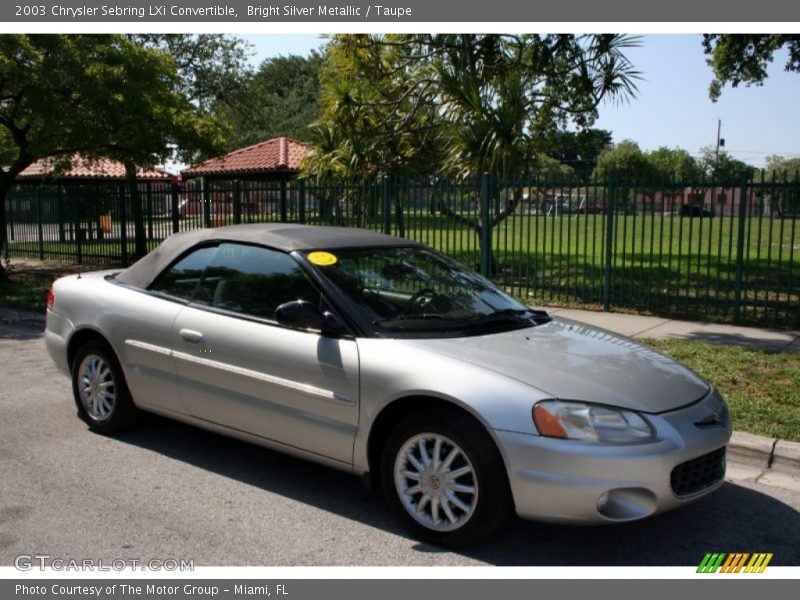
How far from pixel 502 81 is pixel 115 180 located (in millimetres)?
21618

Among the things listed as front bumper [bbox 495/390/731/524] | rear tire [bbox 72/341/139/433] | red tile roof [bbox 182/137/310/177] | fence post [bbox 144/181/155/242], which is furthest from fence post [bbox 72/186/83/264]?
front bumper [bbox 495/390/731/524]

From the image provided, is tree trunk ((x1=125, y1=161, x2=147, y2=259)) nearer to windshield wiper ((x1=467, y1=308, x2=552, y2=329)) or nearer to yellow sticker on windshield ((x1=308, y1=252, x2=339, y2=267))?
yellow sticker on windshield ((x1=308, y1=252, x2=339, y2=267))

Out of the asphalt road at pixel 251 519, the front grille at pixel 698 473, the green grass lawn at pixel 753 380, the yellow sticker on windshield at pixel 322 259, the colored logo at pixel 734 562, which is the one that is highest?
the yellow sticker on windshield at pixel 322 259

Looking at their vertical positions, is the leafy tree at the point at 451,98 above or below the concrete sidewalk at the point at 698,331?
above

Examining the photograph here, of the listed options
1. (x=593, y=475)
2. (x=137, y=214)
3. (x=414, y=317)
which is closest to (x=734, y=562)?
(x=593, y=475)

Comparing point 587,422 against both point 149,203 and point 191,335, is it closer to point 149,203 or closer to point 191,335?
point 191,335

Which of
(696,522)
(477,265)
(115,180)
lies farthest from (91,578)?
(115,180)

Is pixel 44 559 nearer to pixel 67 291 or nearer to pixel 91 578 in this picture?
pixel 91 578

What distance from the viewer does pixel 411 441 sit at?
4.04m

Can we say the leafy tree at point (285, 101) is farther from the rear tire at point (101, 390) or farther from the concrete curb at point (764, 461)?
the concrete curb at point (764, 461)

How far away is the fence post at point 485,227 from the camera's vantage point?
12344 millimetres

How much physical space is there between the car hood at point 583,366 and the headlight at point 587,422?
5 cm

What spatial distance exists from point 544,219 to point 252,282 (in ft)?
26.2

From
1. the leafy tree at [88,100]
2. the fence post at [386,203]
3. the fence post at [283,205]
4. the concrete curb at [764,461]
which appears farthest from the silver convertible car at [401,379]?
the leafy tree at [88,100]
